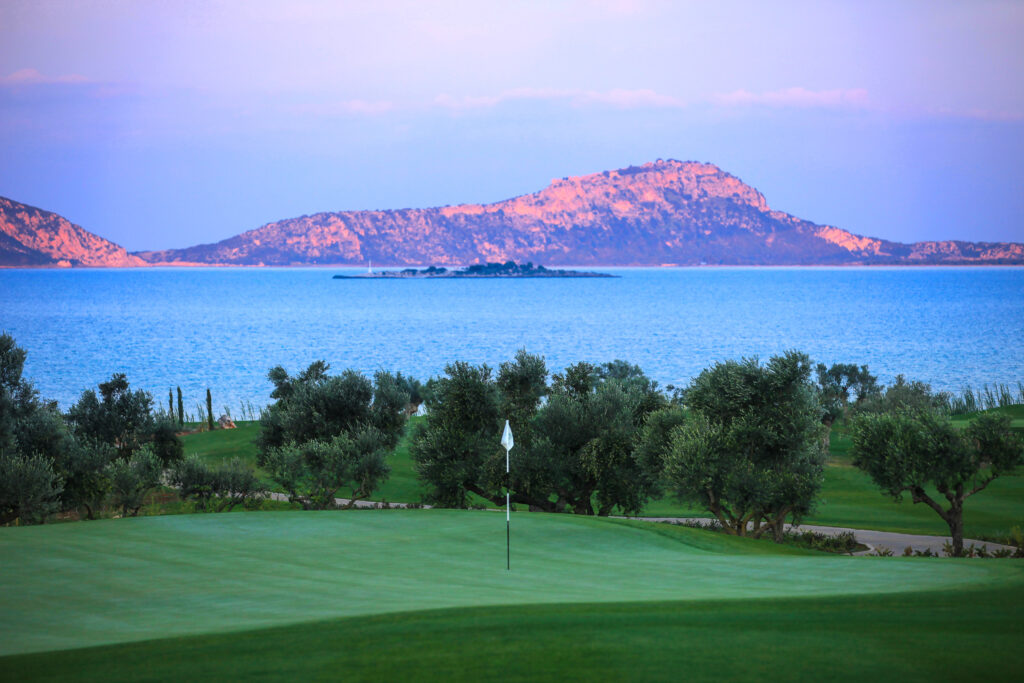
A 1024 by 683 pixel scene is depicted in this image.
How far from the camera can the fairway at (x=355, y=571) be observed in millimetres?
10266

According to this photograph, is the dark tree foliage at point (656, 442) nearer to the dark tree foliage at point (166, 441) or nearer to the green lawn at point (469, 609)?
the green lawn at point (469, 609)

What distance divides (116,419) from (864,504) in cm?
2993

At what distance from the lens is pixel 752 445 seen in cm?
2462

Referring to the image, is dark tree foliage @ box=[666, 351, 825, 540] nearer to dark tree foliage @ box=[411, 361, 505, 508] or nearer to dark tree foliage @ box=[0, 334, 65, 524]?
dark tree foliage @ box=[411, 361, 505, 508]

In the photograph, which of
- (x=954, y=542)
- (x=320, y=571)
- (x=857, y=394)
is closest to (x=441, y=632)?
(x=320, y=571)

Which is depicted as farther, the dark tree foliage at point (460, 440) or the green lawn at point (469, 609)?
the dark tree foliage at point (460, 440)

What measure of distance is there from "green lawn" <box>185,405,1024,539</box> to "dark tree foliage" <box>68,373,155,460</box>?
22.6 feet

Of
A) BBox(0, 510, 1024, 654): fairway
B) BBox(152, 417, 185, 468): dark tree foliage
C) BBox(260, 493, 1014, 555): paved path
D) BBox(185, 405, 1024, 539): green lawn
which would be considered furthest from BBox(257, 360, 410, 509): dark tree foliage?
BBox(0, 510, 1024, 654): fairway

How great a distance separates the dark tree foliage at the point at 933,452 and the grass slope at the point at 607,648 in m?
15.9

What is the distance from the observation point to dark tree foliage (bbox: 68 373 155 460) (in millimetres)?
36031

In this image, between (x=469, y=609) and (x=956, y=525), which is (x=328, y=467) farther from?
(x=469, y=609)

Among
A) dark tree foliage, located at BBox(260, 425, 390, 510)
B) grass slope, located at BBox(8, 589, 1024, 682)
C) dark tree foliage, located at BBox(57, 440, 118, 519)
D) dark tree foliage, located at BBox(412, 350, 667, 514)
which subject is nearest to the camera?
grass slope, located at BBox(8, 589, 1024, 682)

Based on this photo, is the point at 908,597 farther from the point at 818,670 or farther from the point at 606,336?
the point at 606,336

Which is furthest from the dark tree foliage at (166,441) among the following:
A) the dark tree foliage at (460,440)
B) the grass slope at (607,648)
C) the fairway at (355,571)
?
the grass slope at (607,648)
